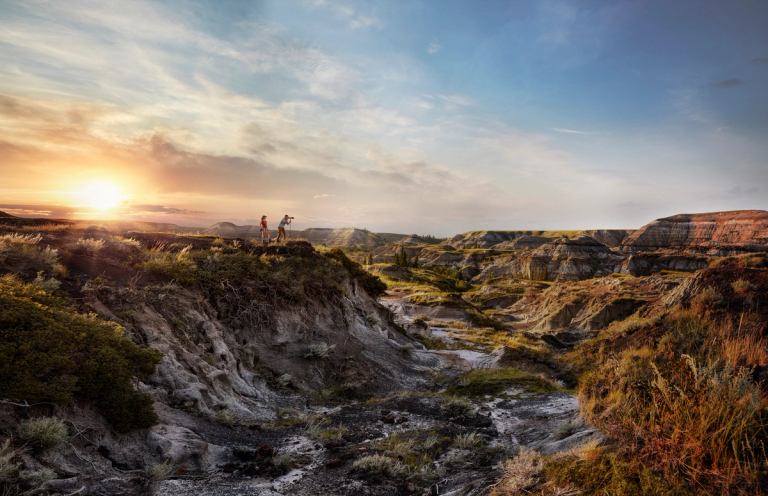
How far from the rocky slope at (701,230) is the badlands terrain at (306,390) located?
147779 mm

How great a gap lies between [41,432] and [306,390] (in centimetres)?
952

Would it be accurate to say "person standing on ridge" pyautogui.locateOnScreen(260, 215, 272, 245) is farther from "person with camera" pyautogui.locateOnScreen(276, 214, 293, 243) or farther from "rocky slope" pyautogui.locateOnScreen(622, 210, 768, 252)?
"rocky slope" pyautogui.locateOnScreen(622, 210, 768, 252)

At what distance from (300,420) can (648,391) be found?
858 centimetres

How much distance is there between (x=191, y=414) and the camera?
31.3ft

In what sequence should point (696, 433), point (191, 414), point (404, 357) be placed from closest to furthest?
1. point (696, 433)
2. point (191, 414)
3. point (404, 357)

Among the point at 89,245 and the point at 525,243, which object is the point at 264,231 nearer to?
the point at 89,245

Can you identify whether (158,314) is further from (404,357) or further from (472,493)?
(404,357)

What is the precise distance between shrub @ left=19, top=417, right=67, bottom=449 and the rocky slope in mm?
161396

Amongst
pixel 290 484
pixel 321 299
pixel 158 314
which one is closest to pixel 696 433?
pixel 290 484

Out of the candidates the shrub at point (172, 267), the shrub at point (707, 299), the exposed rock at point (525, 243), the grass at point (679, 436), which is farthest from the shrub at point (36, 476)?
the exposed rock at point (525, 243)

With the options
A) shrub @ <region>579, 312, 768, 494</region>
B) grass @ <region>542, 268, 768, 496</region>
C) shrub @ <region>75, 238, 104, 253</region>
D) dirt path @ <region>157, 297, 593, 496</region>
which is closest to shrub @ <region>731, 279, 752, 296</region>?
dirt path @ <region>157, 297, 593, 496</region>

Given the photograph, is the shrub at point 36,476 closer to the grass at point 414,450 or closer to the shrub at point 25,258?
the grass at point 414,450

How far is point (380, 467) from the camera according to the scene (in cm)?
748

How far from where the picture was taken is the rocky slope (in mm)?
142500
